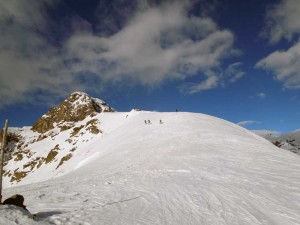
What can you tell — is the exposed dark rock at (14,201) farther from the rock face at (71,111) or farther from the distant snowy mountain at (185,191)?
the rock face at (71,111)

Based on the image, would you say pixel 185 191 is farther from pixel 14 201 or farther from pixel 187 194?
pixel 14 201

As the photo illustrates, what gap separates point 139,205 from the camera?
10.7 meters

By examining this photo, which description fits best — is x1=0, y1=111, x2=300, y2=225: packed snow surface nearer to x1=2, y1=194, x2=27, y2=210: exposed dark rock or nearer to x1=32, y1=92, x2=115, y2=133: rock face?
x1=2, y1=194, x2=27, y2=210: exposed dark rock

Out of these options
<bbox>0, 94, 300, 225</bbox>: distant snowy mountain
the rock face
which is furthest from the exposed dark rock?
the rock face

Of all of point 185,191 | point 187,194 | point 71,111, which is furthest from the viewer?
point 71,111

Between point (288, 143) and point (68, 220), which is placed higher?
point (288, 143)

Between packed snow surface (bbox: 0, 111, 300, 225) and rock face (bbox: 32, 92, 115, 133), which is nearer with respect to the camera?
packed snow surface (bbox: 0, 111, 300, 225)

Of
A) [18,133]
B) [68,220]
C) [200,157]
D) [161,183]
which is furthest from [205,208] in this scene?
[18,133]

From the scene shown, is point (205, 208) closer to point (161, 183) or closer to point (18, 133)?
point (161, 183)

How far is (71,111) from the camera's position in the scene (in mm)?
96000

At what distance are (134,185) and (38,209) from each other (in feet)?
19.1

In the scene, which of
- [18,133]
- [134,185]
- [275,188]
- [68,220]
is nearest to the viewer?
[68,220]

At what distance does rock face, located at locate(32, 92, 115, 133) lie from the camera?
9176 centimetres

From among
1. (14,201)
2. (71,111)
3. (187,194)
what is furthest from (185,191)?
(71,111)
